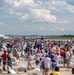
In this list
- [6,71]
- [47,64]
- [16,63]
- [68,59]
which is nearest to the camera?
[47,64]

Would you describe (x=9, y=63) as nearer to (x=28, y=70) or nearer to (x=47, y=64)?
(x=28, y=70)

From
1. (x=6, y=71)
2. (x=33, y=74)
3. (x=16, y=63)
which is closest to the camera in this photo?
(x=33, y=74)

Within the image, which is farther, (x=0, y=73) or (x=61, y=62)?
(x=61, y=62)

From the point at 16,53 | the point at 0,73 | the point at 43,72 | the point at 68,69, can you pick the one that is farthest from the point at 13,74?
the point at 16,53

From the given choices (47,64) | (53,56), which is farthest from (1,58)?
(47,64)

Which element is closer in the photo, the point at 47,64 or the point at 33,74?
the point at 47,64

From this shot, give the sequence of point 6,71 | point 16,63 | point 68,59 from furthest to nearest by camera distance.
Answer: point 16,63
point 68,59
point 6,71

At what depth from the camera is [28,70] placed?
65.1ft

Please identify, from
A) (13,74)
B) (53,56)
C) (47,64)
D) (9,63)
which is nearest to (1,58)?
(9,63)

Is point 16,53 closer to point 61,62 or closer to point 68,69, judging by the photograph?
point 61,62

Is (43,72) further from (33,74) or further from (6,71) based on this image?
(6,71)

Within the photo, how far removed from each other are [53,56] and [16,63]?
16.7 ft

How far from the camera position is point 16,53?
24.5 metres

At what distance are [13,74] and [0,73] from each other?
0.94 meters
